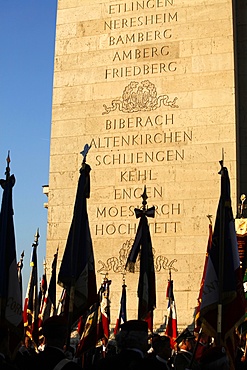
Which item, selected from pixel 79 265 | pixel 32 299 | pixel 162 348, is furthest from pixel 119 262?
pixel 162 348

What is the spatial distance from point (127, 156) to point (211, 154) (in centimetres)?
231

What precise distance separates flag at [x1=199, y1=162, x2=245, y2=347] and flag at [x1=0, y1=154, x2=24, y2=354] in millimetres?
2111

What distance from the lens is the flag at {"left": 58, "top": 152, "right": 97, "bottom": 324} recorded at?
809 cm

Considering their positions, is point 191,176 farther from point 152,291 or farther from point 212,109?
point 152,291

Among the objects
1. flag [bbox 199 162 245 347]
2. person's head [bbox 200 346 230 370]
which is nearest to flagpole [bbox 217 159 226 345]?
flag [bbox 199 162 245 347]

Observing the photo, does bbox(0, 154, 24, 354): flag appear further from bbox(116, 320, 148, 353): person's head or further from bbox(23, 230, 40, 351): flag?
bbox(23, 230, 40, 351): flag

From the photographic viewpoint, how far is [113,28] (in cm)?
1819

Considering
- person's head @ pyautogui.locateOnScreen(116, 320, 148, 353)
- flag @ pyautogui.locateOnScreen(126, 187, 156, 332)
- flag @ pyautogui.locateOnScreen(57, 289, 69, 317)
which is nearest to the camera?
person's head @ pyautogui.locateOnScreen(116, 320, 148, 353)

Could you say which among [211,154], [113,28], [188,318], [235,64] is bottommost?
[188,318]

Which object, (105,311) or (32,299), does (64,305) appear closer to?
(105,311)

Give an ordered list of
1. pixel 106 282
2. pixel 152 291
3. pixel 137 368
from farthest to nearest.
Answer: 1. pixel 106 282
2. pixel 152 291
3. pixel 137 368

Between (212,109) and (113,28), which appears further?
(113,28)

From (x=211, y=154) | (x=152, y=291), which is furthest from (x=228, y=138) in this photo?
(x=152, y=291)

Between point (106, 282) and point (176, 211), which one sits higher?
point (176, 211)
